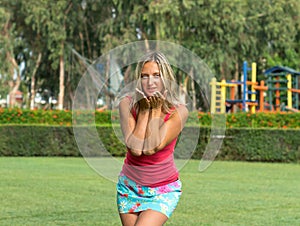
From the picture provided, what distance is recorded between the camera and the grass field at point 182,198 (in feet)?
30.0

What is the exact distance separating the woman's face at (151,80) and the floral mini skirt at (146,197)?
558 mm

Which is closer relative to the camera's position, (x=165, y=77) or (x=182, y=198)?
(x=165, y=77)

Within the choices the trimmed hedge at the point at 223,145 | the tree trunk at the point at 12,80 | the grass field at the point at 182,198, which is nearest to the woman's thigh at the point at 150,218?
the grass field at the point at 182,198

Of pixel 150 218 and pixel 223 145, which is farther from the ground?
pixel 150 218

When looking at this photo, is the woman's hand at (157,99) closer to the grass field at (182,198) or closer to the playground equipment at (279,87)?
the grass field at (182,198)

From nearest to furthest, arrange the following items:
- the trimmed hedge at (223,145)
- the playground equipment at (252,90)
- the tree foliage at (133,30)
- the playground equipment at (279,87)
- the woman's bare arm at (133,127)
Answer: the woman's bare arm at (133,127) < the trimmed hedge at (223,145) < the playground equipment at (252,90) < the playground equipment at (279,87) < the tree foliage at (133,30)

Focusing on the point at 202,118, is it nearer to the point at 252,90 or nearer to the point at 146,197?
the point at 252,90

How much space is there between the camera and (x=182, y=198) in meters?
11.5

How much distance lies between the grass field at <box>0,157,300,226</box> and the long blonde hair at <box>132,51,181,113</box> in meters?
4.51

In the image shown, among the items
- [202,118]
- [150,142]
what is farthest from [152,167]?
[202,118]

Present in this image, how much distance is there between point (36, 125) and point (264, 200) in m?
12.8

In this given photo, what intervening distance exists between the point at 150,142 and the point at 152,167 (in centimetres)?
18

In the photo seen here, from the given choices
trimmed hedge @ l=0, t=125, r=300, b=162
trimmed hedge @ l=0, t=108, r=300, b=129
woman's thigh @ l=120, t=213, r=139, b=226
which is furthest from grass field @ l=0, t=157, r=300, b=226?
trimmed hedge @ l=0, t=108, r=300, b=129

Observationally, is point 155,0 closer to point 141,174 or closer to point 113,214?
point 113,214
